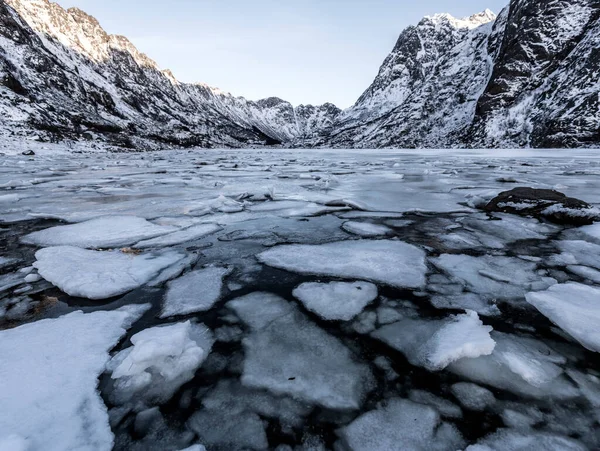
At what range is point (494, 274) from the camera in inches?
77.4

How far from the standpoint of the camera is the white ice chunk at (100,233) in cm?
263

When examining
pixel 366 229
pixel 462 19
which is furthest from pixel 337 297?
pixel 462 19

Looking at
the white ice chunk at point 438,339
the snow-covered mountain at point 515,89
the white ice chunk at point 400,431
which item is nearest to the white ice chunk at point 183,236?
the white ice chunk at point 438,339

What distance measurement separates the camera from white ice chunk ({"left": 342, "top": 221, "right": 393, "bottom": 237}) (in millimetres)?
2914

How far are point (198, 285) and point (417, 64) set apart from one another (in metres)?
194

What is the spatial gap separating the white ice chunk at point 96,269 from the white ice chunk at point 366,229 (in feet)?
5.14

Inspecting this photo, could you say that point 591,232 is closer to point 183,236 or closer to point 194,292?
point 194,292

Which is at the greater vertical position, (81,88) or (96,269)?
(81,88)

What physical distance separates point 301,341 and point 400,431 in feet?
1.74

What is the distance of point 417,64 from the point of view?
542 ft

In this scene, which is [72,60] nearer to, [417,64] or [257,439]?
[257,439]

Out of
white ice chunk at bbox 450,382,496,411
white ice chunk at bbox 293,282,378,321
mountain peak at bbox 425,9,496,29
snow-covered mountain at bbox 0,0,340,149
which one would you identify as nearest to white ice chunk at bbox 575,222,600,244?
white ice chunk at bbox 293,282,378,321

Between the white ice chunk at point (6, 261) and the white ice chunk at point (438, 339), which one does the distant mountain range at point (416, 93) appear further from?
the white ice chunk at point (438, 339)

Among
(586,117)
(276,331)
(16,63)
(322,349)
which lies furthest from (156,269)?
(16,63)
